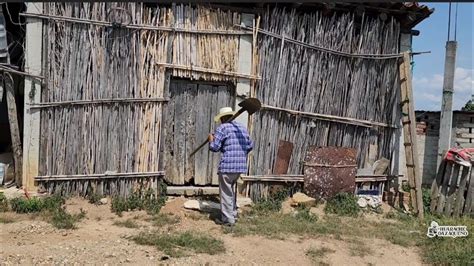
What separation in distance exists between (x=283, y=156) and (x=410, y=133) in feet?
7.21

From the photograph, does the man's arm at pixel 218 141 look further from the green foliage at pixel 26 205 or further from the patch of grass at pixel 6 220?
the patch of grass at pixel 6 220

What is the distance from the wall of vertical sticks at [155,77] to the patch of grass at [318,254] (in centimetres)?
229

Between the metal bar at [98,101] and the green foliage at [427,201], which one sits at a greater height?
the metal bar at [98,101]

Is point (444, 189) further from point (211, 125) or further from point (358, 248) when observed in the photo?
point (211, 125)

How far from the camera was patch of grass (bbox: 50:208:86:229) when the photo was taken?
5555mm

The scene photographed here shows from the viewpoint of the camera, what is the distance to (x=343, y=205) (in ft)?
23.6

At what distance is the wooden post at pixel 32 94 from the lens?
6.49 meters

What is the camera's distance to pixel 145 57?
22.3 ft

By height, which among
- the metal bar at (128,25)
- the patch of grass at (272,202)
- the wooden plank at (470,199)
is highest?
the metal bar at (128,25)

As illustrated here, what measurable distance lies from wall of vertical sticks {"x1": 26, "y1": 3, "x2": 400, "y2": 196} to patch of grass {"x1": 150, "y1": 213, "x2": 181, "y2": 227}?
0.84 meters

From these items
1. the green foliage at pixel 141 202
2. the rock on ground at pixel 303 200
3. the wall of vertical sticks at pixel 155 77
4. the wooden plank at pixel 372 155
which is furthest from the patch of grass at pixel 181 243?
the wooden plank at pixel 372 155

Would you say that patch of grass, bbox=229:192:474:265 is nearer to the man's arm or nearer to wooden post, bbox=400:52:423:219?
wooden post, bbox=400:52:423:219

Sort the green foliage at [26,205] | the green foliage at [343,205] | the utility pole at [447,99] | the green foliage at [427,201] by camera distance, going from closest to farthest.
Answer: the green foliage at [26,205]
the green foliage at [343,205]
the green foliage at [427,201]
the utility pole at [447,99]

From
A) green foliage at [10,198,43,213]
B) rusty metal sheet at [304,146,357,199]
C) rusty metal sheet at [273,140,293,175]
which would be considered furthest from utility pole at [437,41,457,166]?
green foliage at [10,198,43,213]
